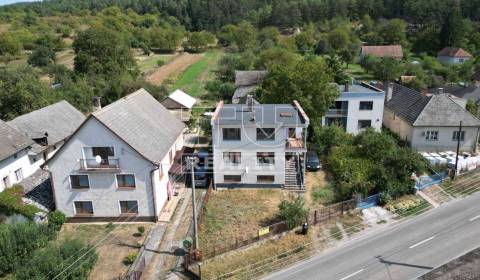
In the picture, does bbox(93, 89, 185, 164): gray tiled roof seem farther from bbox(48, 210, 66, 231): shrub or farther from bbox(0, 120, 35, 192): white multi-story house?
bbox(0, 120, 35, 192): white multi-story house

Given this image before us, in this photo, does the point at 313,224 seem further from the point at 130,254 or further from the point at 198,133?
the point at 198,133

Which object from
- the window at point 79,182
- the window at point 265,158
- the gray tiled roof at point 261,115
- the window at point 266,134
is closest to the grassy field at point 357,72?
the gray tiled roof at point 261,115

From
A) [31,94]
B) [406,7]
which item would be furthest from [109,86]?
[406,7]

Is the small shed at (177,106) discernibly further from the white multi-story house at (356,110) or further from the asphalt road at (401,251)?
the asphalt road at (401,251)

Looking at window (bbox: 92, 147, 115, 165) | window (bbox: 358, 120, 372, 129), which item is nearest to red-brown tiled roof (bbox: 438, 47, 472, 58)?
window (bbox: 358, 120, 372, 129)

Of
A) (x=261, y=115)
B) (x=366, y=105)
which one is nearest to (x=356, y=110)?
(x=366, y=105)

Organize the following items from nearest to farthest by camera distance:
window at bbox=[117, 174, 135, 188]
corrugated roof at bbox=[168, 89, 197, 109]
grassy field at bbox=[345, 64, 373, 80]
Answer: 1. window at bbox=[117, 174, 135, 188]
2. corrugated roof at bbox=[168, 89, 197, 109]
3. grassy field at bbox=[345, 64, 373, 80]

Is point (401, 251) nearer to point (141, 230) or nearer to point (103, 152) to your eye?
point (141, 230)
